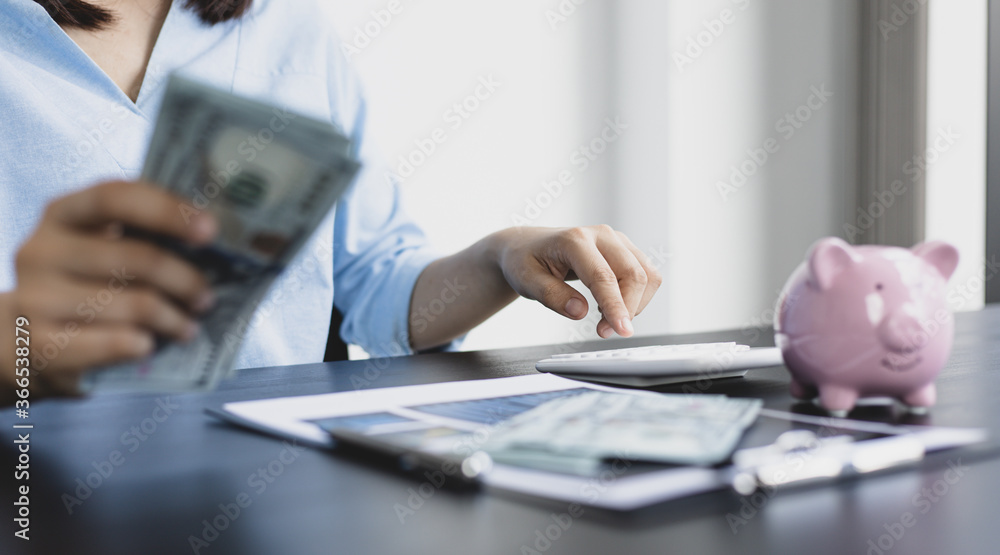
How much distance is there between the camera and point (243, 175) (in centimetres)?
36

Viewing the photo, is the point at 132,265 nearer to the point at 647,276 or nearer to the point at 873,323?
the point at 873,323

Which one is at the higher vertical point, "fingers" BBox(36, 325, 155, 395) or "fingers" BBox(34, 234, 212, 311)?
"fingers" BBox(34, 234, 212, 311)

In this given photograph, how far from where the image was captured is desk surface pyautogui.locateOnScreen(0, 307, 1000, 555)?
29cm

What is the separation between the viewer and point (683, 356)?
588mm

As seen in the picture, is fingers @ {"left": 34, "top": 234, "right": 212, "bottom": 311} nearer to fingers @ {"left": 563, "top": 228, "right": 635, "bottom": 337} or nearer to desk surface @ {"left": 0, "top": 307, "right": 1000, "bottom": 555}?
desk surface @ {"left": 0, "top": 307, "right": 1000, "bottom": 555}

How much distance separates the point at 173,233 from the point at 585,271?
0.47 meters

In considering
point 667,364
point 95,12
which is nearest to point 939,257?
point 667,364

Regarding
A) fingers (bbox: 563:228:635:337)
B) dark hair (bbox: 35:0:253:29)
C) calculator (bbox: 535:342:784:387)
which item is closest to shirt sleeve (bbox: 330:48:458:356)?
dark hair (bbox: 35:0:253:29)

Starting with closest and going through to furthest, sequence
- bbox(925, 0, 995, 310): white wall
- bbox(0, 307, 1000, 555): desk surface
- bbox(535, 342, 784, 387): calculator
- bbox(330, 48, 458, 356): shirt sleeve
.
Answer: bbox(0, 307, 1000, 555): desk surface < bbox(535, 342, 784, 387): calculator < bbox(330, 48, 458, 356): shirt sleeve < bbox(925, 0, 995, 310): white wall

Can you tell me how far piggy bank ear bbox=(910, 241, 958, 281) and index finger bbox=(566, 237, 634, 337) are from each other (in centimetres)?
26

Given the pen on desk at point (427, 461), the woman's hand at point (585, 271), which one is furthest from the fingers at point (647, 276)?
the pen on desk at point (427, 461)

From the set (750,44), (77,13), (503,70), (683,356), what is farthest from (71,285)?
(750,44)

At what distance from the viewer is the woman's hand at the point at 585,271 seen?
74 centimetres

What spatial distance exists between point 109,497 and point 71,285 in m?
0.12
